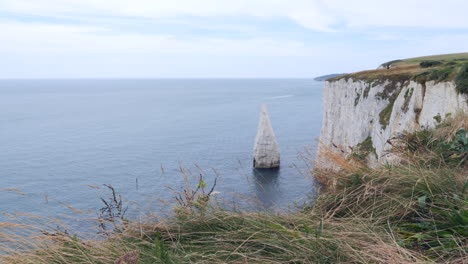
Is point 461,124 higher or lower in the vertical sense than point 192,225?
higher

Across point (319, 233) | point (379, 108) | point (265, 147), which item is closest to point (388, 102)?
point (379, 108)

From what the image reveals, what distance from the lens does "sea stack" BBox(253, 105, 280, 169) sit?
150 feet

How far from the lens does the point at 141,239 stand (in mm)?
3912

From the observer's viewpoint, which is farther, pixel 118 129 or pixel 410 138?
pixel 118 129

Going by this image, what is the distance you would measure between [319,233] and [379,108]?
28.5 m

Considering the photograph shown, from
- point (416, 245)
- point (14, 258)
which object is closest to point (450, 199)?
point (416, 245)

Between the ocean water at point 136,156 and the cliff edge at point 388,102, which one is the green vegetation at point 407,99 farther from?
the ocean water at point 136,156

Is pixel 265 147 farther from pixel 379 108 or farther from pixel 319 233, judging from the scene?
pixel 319 233

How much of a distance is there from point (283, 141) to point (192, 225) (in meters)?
55.1

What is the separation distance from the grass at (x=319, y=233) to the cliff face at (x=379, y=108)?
1.48 m

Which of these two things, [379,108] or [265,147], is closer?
[379,108]

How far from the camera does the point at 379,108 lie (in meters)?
29.4

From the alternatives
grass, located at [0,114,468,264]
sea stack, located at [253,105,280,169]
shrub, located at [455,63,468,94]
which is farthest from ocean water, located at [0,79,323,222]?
grass, located at [0,114,468,264]

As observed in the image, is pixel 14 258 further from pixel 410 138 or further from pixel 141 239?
pixel 410 138
